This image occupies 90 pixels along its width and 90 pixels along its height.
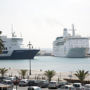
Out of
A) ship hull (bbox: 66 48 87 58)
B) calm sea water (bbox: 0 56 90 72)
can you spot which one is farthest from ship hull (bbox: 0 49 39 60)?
ship hull (bbox: 66 48 87 58)

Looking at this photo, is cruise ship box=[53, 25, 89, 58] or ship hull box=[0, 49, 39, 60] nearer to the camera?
ship hull box=[0, 49, 39, 60]

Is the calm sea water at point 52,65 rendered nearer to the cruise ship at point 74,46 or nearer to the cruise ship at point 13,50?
the cruise ship at point 13,50

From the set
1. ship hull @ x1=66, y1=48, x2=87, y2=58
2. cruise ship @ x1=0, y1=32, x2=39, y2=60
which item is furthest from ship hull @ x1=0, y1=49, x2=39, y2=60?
ship hull @ x1=66, y1=48, x2=87, y2=58

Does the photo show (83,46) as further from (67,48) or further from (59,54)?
(59,54)

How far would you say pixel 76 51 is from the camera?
159 meters

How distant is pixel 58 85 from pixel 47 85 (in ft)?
3.99

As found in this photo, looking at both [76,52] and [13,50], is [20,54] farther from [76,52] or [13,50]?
[76,52]

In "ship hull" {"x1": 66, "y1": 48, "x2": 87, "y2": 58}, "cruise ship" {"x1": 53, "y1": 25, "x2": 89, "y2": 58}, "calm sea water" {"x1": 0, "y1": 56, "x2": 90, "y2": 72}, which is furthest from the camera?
"ship hull" {"x1": 66, "y1": 48, "x2": 87, "y2": 58}

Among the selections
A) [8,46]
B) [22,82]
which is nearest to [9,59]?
[8,46]

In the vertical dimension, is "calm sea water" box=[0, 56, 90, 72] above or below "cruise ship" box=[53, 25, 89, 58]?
below

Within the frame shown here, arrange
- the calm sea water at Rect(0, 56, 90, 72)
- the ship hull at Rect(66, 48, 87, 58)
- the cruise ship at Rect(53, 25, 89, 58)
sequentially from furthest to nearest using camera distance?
the ship hull at Rect(66, 48, 87, 58)
the cruise ship at Rect(53, 25, 89, 58)
the calm sea water at Rect(0, 56, 90, 72)

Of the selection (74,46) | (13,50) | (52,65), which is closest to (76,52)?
(74,46)

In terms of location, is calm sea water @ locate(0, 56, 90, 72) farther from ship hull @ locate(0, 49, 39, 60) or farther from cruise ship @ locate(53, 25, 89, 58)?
cruise ship @ locate(53, 25, 89, 58)

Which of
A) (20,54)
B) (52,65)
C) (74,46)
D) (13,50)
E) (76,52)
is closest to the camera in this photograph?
(52,65)
